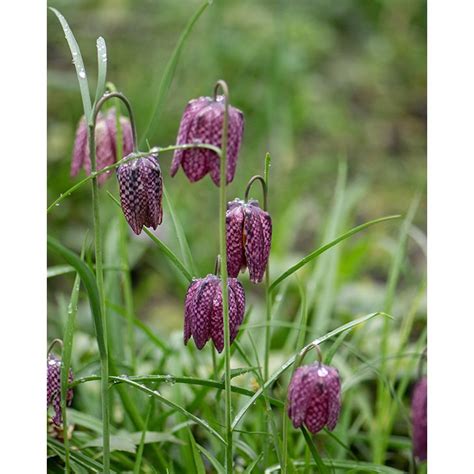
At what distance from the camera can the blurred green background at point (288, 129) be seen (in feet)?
7.77

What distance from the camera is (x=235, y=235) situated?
108 centimetres

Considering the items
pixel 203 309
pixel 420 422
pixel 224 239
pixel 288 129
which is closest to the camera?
pixel 224 239

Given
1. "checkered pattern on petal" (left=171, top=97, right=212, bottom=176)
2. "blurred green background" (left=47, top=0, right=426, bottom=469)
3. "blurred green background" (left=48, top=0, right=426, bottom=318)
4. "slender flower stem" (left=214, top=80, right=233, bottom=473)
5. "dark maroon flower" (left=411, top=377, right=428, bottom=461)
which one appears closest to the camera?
"slender flower stem" (left=214, top=80, right=233, bottom=473)

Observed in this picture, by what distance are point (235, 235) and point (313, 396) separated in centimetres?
22

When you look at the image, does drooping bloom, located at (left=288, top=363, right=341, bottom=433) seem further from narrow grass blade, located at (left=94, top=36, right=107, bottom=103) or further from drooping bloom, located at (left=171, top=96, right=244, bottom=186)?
narrow grass blade, located at (left=94, top=36, right=107, bottom=103)

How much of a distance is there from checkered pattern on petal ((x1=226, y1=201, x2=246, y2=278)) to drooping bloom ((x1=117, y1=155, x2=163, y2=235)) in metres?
0.10

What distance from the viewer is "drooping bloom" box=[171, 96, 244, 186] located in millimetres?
1023

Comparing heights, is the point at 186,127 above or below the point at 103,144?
below

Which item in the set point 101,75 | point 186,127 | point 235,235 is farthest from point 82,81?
point 235,235

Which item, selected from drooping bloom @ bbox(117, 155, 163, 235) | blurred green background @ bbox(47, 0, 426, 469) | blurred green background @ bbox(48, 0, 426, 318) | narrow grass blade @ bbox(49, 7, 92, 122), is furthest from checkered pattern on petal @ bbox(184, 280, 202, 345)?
blurred green background @ bbox(48, 0, 426, 318)

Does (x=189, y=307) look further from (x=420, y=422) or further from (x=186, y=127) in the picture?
(x=420, y=422)
